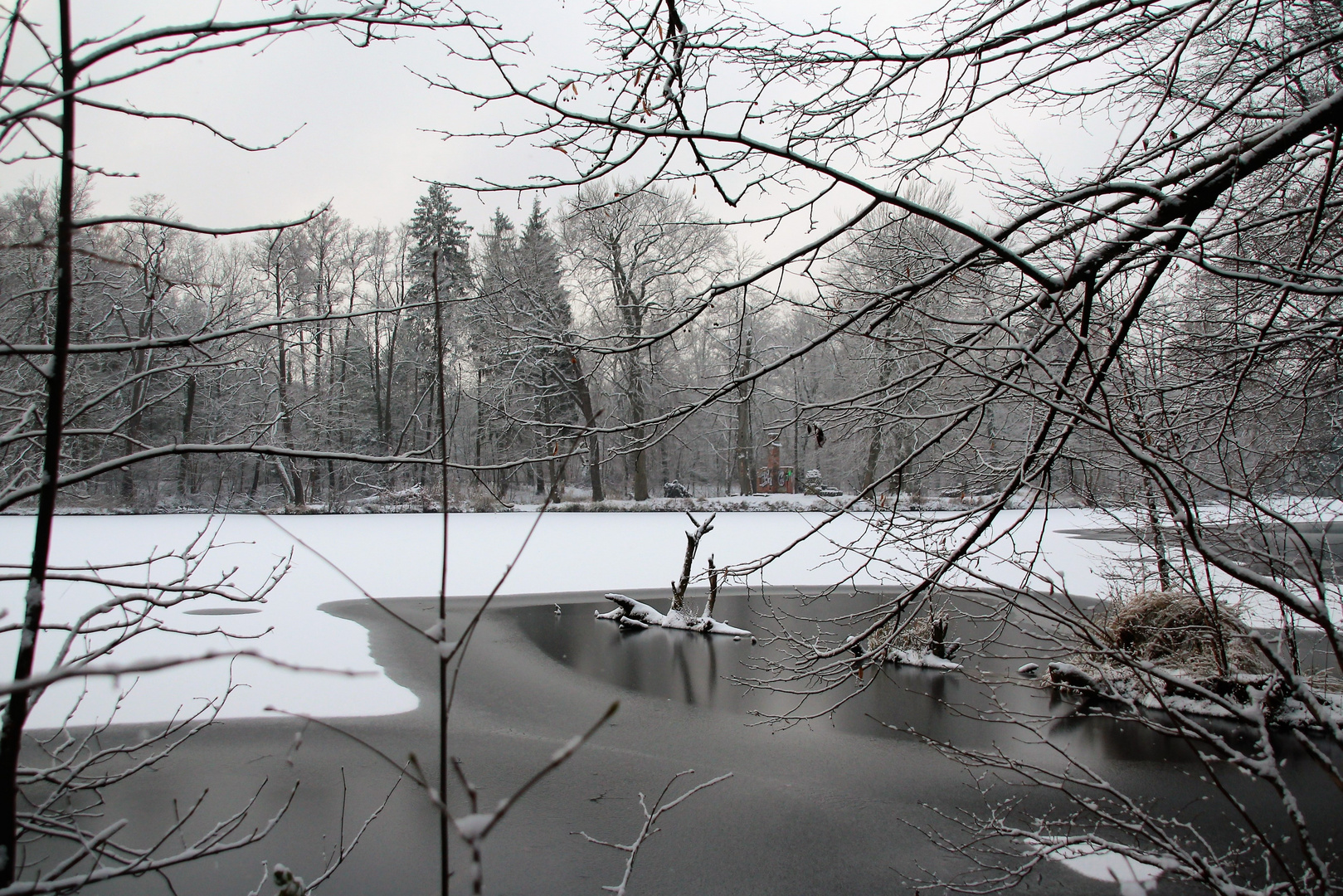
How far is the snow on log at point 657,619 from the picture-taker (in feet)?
34.5

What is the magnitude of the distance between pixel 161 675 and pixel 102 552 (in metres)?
5.43

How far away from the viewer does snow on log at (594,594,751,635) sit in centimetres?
1052

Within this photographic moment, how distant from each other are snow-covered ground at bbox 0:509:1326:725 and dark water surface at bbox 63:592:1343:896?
1.99 ft

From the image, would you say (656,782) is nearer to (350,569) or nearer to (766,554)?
(766,554)

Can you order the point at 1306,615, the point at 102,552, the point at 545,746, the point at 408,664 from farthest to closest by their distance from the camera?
the point at 102,552
the point at 408,664
the point at 545,746
the point at 1306,615

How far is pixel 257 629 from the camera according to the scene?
9062 mm

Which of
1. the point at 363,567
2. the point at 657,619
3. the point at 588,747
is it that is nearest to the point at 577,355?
the point at 588,747

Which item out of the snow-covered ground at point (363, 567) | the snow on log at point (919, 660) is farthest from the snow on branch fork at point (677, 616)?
the snow on log at point (919, 660)

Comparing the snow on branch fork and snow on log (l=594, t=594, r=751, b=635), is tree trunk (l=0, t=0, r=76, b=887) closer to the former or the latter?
the snow on branch fork

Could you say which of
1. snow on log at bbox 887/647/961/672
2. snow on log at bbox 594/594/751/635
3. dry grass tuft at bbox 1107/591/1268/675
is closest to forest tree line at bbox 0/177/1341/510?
dry grass tuft at bbox 1107/591/1268/675

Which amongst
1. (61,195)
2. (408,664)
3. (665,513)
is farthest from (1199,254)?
(665,513)

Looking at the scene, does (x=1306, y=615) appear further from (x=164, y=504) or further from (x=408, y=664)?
(x=164, y=504)

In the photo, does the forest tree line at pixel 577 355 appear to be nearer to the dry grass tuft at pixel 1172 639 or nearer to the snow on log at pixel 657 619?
the dry grass tuft at pixel 1172 639

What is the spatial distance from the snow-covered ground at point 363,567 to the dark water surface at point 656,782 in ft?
1.99
